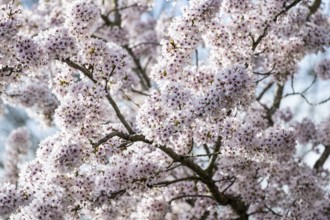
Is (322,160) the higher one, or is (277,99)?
(277,99)

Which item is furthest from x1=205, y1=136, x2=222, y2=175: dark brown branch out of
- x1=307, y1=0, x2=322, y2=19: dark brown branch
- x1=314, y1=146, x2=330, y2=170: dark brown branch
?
x1=307, y1=0, x2=322, y2=19: dark brown branch

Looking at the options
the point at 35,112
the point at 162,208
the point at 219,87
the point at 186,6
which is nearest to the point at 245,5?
the point at 186,6

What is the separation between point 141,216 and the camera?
8.82m

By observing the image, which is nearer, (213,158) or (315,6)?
(213,158)

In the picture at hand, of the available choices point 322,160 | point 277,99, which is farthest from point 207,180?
point 277,99

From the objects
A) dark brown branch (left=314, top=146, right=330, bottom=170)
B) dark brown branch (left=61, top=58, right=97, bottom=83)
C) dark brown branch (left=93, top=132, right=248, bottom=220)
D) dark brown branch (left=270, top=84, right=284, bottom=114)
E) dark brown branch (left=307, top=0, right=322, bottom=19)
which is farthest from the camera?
dark brown branch (left=270, top=84, right=284, bottom=114)

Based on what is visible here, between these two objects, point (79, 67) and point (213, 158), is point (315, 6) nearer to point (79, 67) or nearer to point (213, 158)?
point (213, 158)

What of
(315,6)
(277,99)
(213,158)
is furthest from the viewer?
(277,99)

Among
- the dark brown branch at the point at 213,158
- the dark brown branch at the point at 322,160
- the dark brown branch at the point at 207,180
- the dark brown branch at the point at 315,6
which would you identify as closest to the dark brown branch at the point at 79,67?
the dark brown branch at the point at 207,180

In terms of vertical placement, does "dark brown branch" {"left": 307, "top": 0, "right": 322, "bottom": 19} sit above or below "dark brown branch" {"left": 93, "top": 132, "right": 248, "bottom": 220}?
above

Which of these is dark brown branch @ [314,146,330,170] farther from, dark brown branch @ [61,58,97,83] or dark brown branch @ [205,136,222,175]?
dark brown branch @ [61,58,97,83]

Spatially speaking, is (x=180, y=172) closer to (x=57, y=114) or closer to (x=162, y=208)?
(x=162, y=208)

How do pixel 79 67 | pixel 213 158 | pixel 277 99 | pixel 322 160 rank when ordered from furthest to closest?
pixel 277 99, pixel 322 160, pixel 213 158, pixel 79 67

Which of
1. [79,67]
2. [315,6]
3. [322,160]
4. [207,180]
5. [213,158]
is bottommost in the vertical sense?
[207,180]
